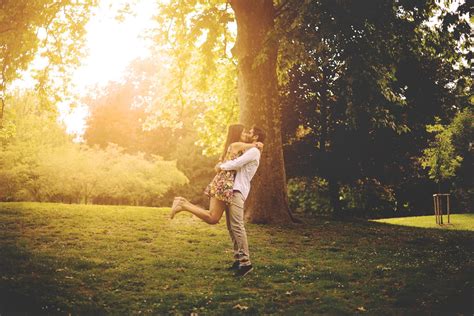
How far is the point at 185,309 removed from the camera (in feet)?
19.5

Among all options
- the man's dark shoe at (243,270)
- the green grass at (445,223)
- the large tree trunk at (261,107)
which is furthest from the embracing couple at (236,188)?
the green grass at (445,223)

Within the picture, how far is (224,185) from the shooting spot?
7.33 m

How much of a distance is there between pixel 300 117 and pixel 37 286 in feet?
63.6

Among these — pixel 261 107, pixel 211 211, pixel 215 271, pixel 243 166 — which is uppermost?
pixel 261 107

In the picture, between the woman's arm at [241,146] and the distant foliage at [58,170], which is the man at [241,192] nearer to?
the woman's arm at [241,146]

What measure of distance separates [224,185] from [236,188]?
0.68 feet

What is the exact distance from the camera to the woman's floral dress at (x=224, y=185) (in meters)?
7.30

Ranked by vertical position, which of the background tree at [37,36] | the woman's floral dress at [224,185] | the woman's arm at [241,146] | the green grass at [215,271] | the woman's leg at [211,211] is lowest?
the green grass at [215,271]

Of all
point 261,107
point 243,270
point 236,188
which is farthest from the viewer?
point 261,107

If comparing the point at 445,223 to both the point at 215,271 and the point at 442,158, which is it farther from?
the point at 215,271

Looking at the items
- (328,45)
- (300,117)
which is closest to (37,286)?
(328,45)

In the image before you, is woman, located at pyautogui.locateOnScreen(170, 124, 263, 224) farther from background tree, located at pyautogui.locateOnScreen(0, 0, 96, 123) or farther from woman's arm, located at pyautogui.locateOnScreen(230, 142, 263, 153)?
background tree, located at pyautogui.locateOnScreen(0, 0, 96, 123)

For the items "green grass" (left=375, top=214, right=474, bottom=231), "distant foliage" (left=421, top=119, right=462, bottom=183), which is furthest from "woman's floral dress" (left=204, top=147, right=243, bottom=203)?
"distant foliage" (left=421, top=119, right=462, bottom=183)

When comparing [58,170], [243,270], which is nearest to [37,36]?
[58,170]
